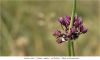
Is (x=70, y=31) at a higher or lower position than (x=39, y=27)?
higher

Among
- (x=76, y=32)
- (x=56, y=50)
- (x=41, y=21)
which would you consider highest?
(x=76, y=32)

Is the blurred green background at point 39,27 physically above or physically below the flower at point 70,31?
below

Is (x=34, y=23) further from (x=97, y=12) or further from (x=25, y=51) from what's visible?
(x=97, y=12)

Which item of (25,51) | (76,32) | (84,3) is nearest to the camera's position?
(76,32)

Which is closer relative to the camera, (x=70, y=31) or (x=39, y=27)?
(x=70, y=31)

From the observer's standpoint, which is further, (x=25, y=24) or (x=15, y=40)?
(x=25, y=24)

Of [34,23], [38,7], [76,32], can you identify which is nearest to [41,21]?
[34,23]

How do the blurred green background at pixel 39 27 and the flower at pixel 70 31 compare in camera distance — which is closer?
the flower at pixel 70 31

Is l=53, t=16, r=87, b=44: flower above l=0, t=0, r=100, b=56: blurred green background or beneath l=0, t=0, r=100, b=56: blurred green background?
above
